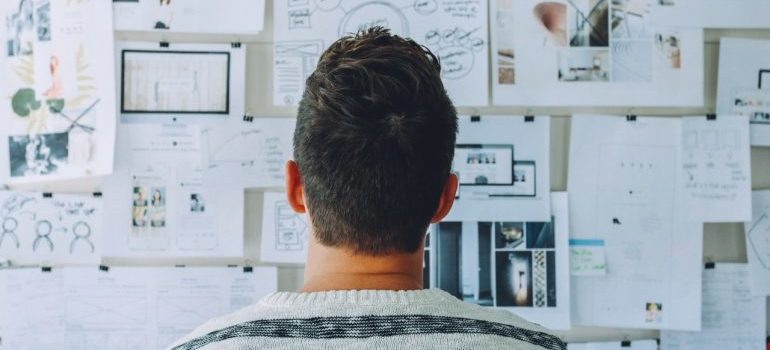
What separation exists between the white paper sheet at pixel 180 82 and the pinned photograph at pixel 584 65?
2.16 ft

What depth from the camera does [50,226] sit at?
4.58 feet

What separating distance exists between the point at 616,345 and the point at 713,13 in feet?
2.38

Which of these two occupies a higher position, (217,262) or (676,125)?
(676,125)

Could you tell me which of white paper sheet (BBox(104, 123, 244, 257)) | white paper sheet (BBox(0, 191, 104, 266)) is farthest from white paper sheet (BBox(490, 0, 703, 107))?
white paper sheet (BBox(0, 191, 104, 266))

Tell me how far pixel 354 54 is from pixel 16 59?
1013mm

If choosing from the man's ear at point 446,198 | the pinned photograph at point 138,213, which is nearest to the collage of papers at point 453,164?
the pinned photograph at point 138,213

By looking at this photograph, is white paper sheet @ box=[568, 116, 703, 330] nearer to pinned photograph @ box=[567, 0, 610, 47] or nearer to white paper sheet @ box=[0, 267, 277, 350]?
pinned photograph @ box=[567, 0, 610, 47]

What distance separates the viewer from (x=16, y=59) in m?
1.41

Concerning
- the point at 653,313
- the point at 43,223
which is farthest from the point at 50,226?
the point at 653,313

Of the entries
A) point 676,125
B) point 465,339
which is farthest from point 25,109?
point 676,125

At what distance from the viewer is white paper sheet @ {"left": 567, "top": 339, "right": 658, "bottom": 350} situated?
143 centimetres

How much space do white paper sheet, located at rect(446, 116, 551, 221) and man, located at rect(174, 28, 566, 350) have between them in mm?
690

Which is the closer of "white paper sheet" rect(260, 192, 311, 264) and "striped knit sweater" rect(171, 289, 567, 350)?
"striped knit sweater" rect(171, 289, 567, 350)

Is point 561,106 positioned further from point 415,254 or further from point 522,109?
point 415,254
